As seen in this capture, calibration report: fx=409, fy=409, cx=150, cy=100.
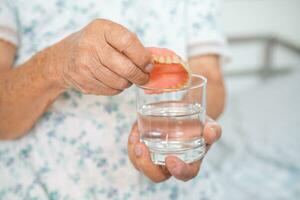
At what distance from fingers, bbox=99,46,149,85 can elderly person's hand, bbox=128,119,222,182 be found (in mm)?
128

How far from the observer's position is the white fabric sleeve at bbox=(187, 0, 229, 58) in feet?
2.43

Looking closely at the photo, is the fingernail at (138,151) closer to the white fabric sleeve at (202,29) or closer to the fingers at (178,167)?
the fingers at (178,167)

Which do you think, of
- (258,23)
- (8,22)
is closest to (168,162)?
(8,22)

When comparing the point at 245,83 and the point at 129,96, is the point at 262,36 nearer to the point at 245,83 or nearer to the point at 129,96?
the point at 245,83

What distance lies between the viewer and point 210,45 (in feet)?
2.46

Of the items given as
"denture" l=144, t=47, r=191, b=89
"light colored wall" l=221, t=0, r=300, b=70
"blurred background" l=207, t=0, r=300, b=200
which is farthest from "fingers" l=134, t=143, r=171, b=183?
"light colored wall" l=221, t=0, r=300, b=70

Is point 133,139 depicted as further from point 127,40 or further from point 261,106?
point 261,106

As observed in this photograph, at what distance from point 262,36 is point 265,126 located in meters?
0.63

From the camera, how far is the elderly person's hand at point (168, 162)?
513mm

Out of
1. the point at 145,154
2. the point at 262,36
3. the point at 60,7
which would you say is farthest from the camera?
the point at 262,36

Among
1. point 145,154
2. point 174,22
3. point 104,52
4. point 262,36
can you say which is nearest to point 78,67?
point 104,52

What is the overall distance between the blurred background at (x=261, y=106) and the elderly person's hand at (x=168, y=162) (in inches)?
15.1

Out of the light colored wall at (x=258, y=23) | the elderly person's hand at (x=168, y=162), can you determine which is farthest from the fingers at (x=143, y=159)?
the light colored wall at (x=258, y=23)

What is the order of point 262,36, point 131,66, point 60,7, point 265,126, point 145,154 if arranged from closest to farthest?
point 131,66
point 145,154
point 60,7
point 265,126
point 262,36
